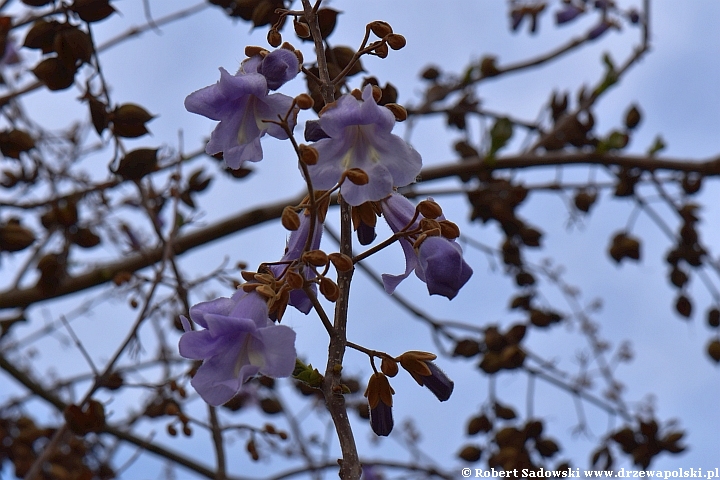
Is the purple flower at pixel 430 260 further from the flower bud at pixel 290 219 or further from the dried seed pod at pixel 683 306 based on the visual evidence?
the dried seed pod at pixel 683 306

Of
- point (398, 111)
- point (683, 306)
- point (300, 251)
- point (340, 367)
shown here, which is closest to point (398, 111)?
point (398, 111)

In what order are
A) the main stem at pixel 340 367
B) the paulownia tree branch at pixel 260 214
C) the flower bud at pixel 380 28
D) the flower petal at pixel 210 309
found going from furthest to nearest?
the paulownia tree branch at pixel 260 214 → the flower bud at pixel 380 28 → the flower petal at pixel 210 309 → the main stem at pixel 340 367

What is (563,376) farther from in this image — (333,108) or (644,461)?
(333,108)

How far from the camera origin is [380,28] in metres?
0.94

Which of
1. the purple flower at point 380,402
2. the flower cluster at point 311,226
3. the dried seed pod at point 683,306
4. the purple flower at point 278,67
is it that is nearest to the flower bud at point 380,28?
the flower cluster at point 311,226

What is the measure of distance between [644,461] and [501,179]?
1033 mm

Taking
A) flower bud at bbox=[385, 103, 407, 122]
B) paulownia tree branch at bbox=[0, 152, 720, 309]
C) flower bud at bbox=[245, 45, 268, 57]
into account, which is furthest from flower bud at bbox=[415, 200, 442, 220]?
paulownia tree branch at bbox=[0, 152, 720, 309]

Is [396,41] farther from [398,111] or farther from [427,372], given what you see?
[427,372]

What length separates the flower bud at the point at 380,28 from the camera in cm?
94

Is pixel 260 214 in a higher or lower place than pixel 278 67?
higher

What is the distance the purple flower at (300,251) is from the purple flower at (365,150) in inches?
3.1

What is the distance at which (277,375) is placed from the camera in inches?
30.4

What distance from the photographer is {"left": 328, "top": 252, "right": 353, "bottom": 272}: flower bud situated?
2.51 feet

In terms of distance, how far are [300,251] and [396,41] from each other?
30 centimetres
